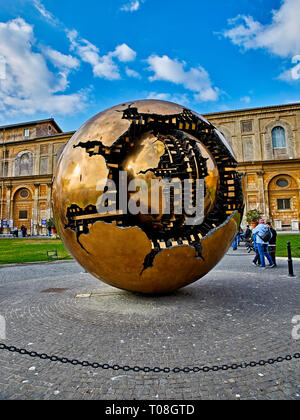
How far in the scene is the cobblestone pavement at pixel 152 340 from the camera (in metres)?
2.22

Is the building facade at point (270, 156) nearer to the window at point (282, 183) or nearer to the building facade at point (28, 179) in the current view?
the window at point (282, 183)

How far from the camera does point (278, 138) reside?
131 feet

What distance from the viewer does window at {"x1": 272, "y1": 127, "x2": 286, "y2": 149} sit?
39.8m

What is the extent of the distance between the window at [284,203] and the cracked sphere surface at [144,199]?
37.5 m

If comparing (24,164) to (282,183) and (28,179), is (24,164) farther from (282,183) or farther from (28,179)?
(282,183)

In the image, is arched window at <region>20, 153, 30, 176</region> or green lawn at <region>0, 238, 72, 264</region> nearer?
green lawn at <region>0, 238, 72, 264</region>

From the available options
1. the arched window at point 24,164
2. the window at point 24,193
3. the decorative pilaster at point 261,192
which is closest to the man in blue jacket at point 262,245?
the decorative pilaster at point 261,192

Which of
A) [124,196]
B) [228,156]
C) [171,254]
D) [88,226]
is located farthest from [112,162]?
[228,156]

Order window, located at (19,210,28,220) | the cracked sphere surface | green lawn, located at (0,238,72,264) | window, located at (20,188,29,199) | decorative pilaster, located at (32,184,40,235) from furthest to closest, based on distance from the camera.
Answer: window, located at (20,188,29,199) → window, located at (19,210,28,220) → decorative pilaster, located at (32,184,40,235) → green lawn, located at (0,238,72,264) → the cracked sphere surface

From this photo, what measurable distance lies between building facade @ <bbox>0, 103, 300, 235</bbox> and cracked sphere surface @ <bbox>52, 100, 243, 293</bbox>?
1374 inches

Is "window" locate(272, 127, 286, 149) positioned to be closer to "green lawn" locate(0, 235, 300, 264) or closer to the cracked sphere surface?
"green lawn" locate(0, 235, 300, 264)

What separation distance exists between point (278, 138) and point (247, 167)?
6.92 m

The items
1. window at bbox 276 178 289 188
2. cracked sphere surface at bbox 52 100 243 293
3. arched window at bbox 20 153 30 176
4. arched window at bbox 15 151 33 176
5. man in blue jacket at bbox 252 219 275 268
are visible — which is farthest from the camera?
arched window at bbox 20 153 30 176

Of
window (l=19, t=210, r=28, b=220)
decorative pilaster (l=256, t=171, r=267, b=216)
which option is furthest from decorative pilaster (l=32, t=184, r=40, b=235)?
decorative pilaster (l=256, t=171, r=267, b=216)
